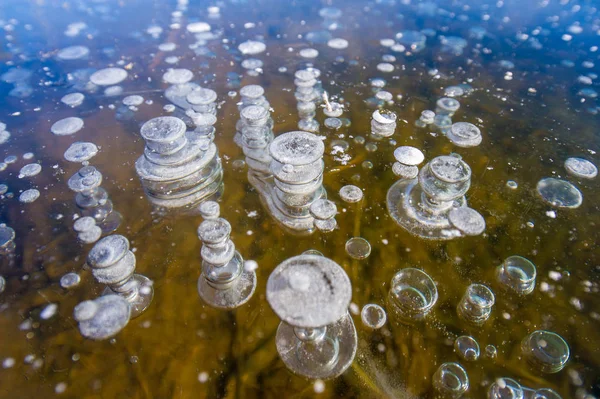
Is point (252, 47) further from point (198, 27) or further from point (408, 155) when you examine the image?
point (408, 155)

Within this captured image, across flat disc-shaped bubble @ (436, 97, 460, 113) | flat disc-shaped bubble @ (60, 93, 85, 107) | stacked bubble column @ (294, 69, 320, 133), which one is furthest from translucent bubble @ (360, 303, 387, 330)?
flat disc-shaped bubble @ (60, 93, 85, 107)

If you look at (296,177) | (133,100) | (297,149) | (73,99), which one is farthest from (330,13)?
(296,177)

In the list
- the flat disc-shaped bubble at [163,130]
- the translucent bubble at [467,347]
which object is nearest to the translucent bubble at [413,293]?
the translucent bubble at [467,347]

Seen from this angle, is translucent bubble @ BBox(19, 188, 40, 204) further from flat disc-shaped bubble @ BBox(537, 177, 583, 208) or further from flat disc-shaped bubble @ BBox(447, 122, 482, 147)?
flat disc-shaped bubble @ BBox(537, 177, 583, 208)

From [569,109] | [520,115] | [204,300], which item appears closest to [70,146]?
[204,300]

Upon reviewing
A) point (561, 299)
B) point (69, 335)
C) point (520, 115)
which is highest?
point (520, 115)

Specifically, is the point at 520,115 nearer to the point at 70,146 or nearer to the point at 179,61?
the point at 179,61
